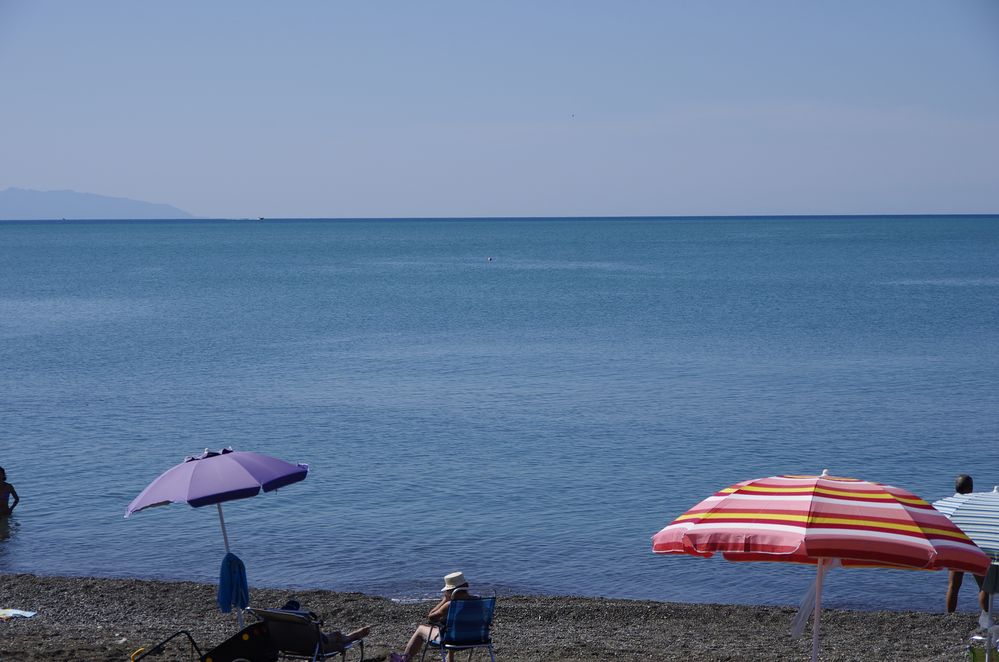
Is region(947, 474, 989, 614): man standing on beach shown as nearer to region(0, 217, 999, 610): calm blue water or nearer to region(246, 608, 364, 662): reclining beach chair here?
region(0, 217, 999, 610): calm blue water

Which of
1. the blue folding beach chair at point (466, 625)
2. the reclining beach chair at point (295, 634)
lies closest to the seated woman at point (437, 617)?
the blue folding beach chair at point (466, 625)

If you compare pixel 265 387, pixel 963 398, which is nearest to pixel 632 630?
pixel 963 398

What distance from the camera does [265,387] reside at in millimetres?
34281

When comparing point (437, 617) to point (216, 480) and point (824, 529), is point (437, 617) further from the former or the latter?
point (824, 529)

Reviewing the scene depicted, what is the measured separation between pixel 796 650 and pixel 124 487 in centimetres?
1394

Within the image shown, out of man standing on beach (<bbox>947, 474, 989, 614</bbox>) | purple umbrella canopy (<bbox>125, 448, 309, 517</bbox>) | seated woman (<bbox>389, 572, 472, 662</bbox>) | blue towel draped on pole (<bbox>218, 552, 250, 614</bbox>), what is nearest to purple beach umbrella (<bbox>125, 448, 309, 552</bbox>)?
purple umbrella canopy (<bbox>125, 448, 309, 517</bbox>)

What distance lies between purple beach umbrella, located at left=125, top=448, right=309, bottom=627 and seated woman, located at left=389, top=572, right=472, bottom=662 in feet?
5.36

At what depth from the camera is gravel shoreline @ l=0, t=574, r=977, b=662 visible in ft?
34.9

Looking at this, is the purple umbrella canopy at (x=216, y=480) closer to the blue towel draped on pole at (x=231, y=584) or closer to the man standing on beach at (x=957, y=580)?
the blue towel draped on pole at (x=231, y=584)

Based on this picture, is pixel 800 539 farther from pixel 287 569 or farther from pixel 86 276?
pixel 86 276

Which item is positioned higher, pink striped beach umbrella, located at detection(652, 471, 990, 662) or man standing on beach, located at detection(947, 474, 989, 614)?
pink striped beach umbrella, located at detection(652, 471, 990, 662)

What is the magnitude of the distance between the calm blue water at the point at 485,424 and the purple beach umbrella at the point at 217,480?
5.28 meters

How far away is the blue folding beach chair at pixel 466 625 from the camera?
29.7ft

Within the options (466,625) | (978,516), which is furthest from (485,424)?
(978,516)
